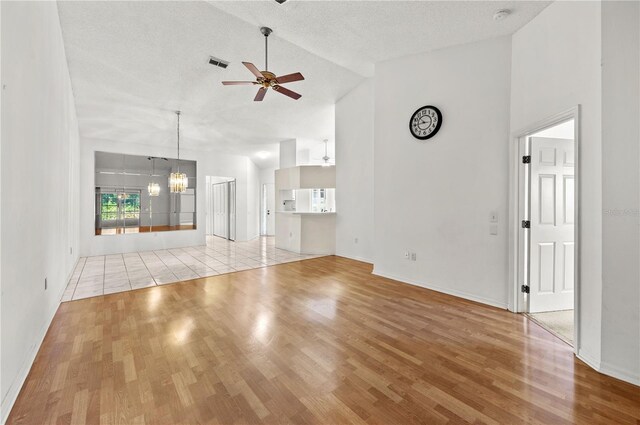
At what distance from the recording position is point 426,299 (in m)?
3.63

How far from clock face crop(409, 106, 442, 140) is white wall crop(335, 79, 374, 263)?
4.97 ft

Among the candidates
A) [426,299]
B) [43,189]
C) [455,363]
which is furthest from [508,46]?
[43,189]

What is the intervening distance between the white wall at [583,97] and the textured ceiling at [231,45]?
20.0 inches

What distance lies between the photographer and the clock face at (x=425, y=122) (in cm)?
395

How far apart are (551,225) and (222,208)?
10143 millimetres

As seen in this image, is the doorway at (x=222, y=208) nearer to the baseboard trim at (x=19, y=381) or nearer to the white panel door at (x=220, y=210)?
the white panel door at (x=220, y=210)

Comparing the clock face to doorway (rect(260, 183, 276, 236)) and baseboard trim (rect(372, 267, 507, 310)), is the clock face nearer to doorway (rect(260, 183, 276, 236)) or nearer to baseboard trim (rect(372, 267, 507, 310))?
baseboard trim (rect(372, 267, 507, 310))

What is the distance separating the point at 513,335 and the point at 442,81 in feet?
10.9

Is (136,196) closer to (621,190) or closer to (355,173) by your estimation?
(355,173)

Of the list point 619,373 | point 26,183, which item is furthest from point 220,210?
point 619,373

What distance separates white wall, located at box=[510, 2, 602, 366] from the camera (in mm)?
2191

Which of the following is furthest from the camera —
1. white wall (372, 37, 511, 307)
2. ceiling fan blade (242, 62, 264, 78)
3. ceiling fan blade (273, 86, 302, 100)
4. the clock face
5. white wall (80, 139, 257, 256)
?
white wall (80, 139, 257, 256)

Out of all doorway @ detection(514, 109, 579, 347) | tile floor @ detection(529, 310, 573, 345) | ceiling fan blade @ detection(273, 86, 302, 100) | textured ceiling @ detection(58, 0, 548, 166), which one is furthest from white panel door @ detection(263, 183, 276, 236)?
tile floor @ detection(529, 310, 573, 345)

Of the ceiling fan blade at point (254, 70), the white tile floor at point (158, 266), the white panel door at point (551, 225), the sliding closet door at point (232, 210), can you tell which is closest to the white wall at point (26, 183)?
the white tile floor at point (158, 266)
